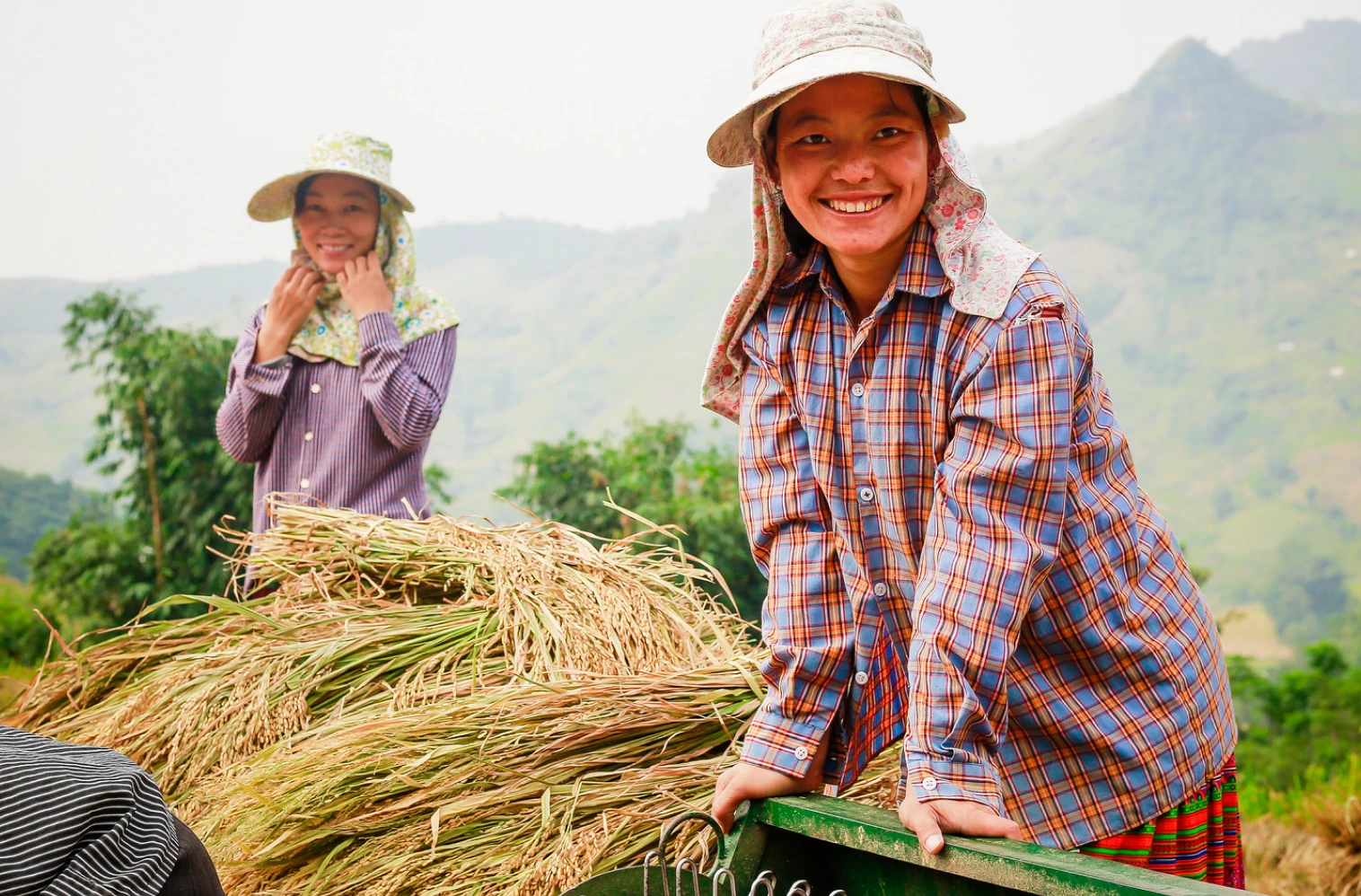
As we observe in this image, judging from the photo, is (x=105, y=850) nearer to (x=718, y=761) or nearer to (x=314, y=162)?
(x=718, y=761)

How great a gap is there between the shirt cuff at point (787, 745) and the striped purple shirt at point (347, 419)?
1484mm

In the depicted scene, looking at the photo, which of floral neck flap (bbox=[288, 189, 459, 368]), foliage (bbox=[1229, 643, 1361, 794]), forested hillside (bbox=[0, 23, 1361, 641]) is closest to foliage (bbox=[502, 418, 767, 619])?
foliage (bbox=[1229, 643, 1361, 794])

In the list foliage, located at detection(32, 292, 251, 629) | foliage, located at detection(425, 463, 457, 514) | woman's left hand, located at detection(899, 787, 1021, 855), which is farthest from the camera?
foliage, located at detection(425, 463, 457, 514)

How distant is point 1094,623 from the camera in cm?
126

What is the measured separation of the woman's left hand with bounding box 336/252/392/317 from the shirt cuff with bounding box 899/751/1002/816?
1.95 m

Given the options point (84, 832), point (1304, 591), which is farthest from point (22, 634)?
point (1304, 591)

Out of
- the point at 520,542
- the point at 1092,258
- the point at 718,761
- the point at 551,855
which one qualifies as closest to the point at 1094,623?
the point at 718,761

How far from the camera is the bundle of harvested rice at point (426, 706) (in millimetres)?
1526

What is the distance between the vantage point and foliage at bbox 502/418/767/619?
5.39 m

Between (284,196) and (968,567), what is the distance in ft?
7.70

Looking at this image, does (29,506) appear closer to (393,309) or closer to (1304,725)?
(393,309)

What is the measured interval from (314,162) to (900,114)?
189 centimetres

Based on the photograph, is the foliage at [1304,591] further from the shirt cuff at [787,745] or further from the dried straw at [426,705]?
the shirt cuff at [787,745]

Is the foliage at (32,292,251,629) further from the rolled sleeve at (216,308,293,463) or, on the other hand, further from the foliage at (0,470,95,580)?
the foliage at (0,470,95,580)
